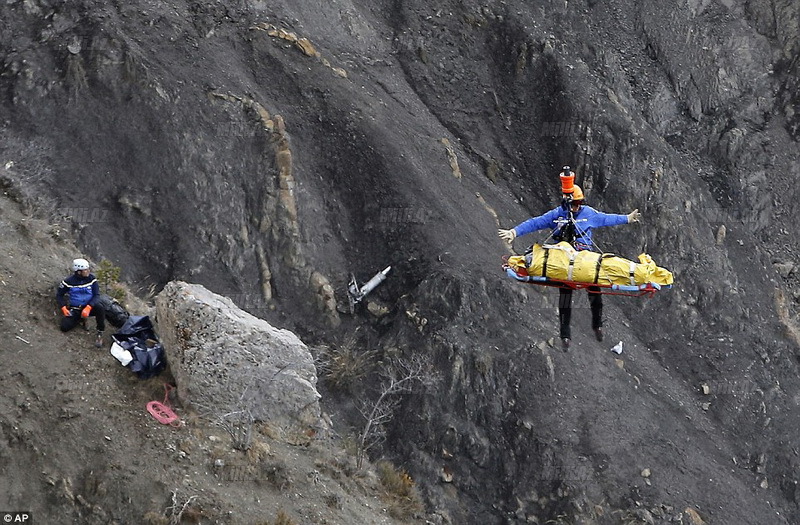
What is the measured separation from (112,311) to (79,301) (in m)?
0.63

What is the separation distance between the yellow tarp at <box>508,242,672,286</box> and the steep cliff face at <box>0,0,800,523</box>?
11.0 meters

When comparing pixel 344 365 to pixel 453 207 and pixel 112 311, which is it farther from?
pixel 112 311

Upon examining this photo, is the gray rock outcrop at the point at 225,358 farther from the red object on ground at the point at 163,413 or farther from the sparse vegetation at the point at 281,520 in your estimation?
the sparse vegetation at the point at 281,520

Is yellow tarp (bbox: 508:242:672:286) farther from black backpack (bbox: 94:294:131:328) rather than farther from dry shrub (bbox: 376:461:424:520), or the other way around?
black backpack (bbox: 94:294:131:328)

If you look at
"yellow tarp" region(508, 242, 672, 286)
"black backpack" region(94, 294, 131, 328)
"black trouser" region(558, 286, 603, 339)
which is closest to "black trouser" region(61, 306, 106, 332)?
"black backpack" region(94, 294, 131, 328)

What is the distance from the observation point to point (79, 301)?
1728cm

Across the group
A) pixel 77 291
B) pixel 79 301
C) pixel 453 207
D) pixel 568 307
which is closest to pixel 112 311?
pixel 79 301

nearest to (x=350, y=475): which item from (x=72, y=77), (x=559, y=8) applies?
(x=72, y=77)

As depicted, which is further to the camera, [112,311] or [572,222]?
[112,311]

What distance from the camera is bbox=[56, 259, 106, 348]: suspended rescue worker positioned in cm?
1722

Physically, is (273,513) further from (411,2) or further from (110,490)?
(411,2)

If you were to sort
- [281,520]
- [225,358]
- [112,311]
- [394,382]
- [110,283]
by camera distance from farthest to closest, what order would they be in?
1. [394,382]
2. [110,283]
3. [112,311]
4. [225,358]
5. [281,520]

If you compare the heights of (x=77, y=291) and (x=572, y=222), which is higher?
(x=572, y=222)

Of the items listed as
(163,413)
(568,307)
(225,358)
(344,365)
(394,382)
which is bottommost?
(344,365)
